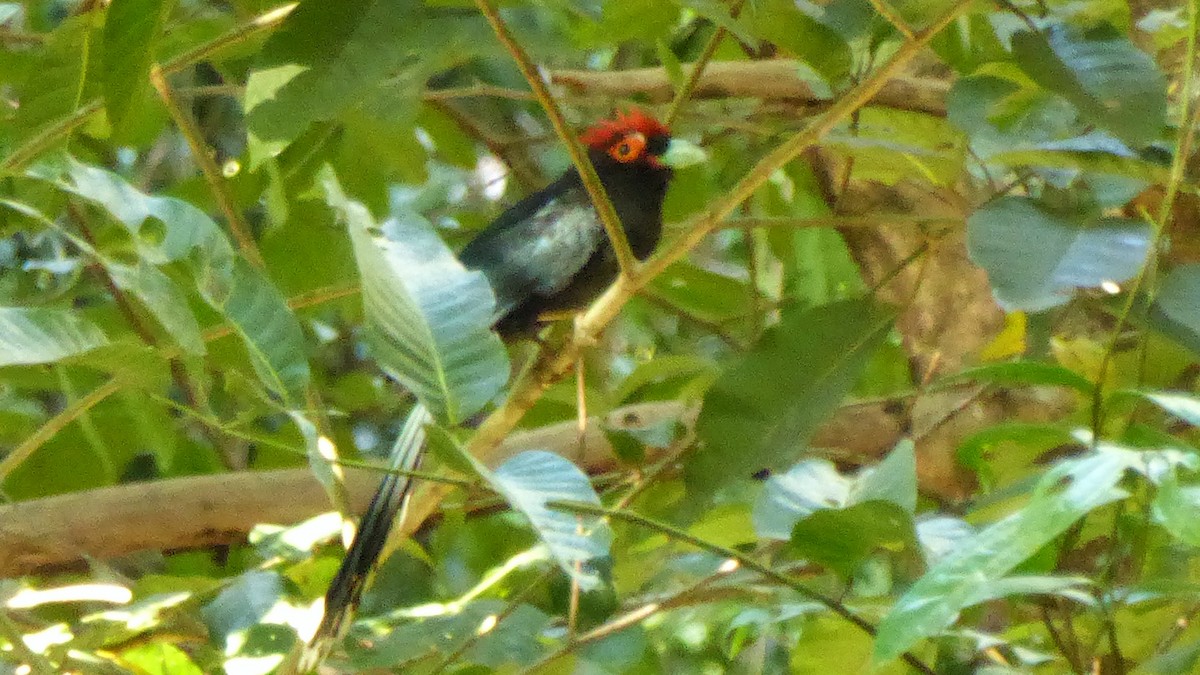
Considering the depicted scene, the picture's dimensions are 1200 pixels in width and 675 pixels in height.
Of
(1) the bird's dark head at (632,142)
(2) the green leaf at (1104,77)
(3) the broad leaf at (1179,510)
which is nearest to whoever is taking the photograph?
(3) the broad leaf at (1179,510)

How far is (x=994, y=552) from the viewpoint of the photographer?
0.80m

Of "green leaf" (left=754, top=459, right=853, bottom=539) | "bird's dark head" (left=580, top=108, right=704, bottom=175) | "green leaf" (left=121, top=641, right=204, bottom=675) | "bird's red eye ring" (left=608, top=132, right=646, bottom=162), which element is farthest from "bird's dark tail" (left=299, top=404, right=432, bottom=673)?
→ "bird's red eye ring" (left=608, top=132, right=646, bottom=162)

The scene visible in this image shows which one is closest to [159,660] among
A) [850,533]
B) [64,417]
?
[64,417]

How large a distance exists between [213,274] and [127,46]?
23 cm

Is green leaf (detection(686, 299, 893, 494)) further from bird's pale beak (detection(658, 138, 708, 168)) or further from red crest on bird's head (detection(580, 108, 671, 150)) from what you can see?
red crest on bird's head (detection(580, 108, 671, 150))

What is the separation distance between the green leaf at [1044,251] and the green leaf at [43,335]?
0.79m

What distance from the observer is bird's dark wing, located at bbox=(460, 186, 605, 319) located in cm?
208

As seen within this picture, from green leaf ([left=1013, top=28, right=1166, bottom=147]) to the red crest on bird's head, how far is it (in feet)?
3.63

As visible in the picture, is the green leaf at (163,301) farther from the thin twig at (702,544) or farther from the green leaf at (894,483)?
the green leaf at (894,483)

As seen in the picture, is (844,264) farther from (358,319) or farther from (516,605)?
(516,605)

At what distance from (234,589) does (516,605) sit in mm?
325

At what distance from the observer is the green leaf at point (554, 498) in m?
0.85

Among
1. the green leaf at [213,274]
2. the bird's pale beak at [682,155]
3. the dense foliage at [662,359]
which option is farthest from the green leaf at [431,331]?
the bird's pale beak at [682,155]

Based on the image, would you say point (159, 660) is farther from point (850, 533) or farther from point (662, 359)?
point (850, 533)
